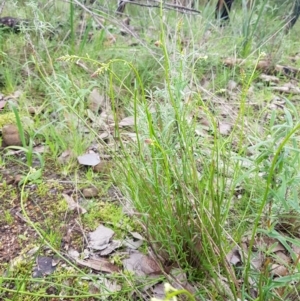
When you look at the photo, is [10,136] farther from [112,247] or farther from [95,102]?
[112,247]

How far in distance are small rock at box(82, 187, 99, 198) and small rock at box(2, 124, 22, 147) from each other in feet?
1.35

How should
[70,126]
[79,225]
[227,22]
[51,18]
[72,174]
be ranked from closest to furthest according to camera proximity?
[79,225]
[72,174]
[70,126]
[51,18]
[227,22]

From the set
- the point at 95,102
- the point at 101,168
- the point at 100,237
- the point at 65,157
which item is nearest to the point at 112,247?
the point at 100,237

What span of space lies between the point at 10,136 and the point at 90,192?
0.47 metres

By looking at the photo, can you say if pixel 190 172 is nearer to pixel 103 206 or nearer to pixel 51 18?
pixel 103 206

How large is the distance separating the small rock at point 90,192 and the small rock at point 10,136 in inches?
16.3

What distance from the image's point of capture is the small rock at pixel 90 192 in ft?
4.87

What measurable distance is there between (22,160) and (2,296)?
0.66 metres

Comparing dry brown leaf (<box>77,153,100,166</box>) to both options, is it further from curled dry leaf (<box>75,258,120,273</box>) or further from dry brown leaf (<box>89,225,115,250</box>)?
curled dry leaf (<box>75,258,120,273</box>)

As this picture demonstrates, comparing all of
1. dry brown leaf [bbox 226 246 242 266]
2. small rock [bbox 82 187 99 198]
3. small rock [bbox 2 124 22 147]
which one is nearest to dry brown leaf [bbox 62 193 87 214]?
small rock [bbox 82 187 99 198]

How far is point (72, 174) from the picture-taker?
1.58m

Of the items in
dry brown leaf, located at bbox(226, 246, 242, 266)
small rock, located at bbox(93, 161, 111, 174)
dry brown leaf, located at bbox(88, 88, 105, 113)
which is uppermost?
dry brown leaf, located at bbox(88, 88, 105, 113)

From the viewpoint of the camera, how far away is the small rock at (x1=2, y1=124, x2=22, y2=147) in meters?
1.66

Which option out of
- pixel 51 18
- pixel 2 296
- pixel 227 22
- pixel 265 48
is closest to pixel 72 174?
pixel 2 296
